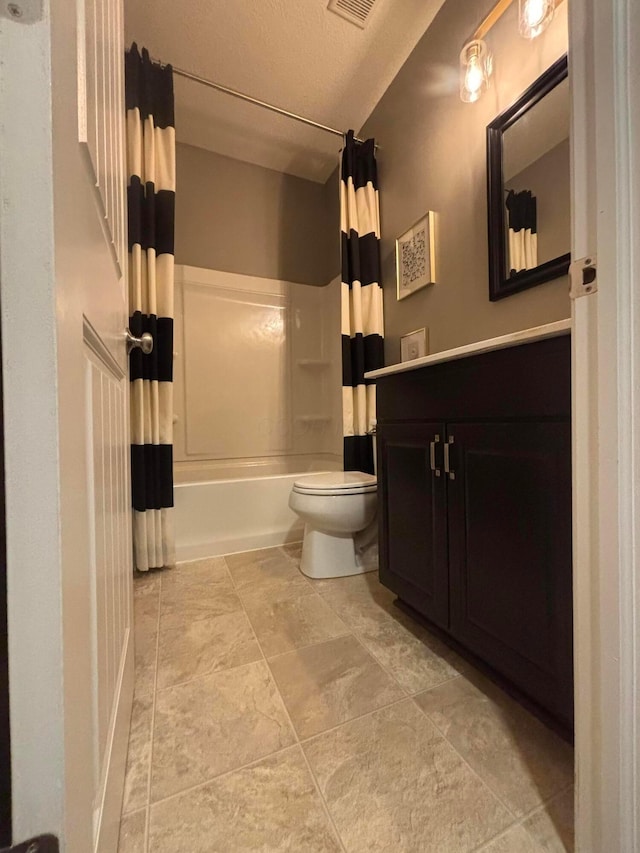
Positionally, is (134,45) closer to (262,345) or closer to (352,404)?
(262,345)

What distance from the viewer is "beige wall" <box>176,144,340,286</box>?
90.0 inches

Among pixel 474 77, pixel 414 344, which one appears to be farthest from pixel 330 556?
pixel 474 77

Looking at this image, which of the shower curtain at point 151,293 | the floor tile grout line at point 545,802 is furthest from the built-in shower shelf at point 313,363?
the floor tile grout line at point 545,802

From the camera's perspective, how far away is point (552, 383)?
Result: 2.32 feet

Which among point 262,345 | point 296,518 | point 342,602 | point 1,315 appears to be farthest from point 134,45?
point 342,602

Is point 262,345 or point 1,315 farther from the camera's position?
→ point 262,345

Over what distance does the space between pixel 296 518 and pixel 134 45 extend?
91.1 inches

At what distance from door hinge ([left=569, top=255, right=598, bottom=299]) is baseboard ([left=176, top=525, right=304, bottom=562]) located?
1740mm

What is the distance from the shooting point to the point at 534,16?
1.08 metres

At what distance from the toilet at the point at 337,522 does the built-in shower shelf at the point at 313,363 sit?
1.20 metres

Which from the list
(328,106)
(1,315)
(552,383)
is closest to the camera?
(1,315)

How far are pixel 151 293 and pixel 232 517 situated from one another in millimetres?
1134

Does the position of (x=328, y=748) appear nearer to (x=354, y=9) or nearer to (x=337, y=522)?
(x=337, y=522)

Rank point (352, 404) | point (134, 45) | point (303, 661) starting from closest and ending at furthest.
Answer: point (303, 661) < point (134, 45) < point (352, 404)
